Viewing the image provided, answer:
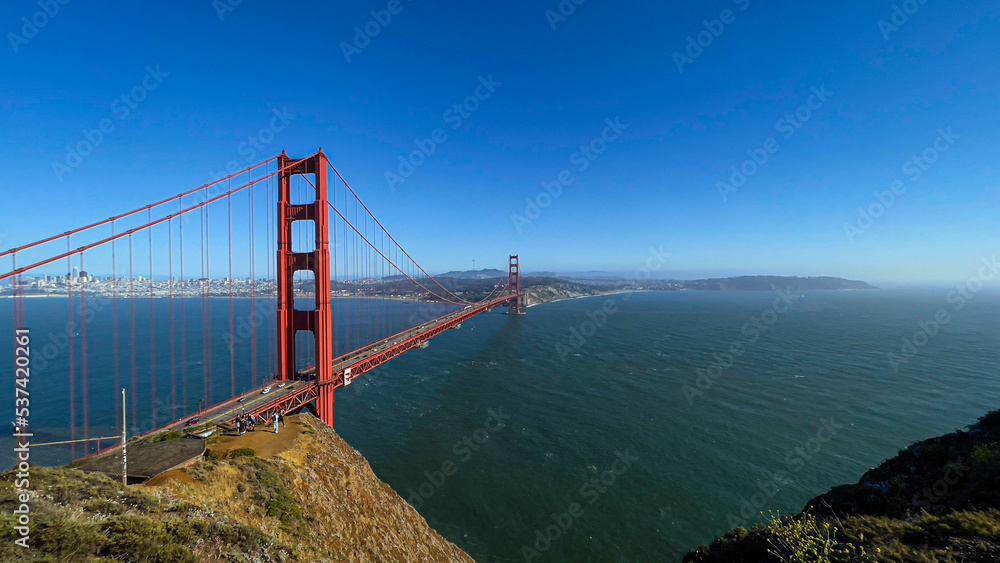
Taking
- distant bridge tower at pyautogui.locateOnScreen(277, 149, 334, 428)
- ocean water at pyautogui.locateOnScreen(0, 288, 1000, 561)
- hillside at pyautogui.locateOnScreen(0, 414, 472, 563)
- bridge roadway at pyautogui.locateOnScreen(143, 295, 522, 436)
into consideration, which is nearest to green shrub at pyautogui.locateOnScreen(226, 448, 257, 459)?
hillside at pyautogui.locateOnScreen(0, 414, 472, 563)

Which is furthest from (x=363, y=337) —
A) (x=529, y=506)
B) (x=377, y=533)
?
(x=377, y=533)

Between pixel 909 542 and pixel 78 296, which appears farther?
pixel 78 296

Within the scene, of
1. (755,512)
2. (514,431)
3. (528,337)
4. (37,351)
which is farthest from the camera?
(528,337)

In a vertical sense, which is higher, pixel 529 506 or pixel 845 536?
pixel 845 536

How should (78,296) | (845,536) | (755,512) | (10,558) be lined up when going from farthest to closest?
(78,296), (755,512), (845,536), (10,558)

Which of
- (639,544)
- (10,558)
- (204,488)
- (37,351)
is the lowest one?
(639,544)

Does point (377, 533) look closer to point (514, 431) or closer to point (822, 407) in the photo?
point (514, 431)
